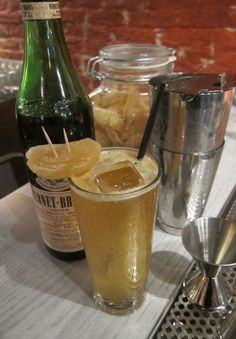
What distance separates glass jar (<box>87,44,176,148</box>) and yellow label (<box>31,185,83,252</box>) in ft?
0.61

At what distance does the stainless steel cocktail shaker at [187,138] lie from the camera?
39 cm

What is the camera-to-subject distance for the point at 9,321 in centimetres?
36

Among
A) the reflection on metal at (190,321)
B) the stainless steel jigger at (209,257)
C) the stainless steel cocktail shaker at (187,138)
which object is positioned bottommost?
the reflection on metal at (190,321)

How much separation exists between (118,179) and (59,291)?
167 millimetres

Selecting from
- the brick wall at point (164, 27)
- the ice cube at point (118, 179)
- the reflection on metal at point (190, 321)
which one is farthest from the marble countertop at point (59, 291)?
the brick wall at point (164, 27)

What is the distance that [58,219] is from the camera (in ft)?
1.30

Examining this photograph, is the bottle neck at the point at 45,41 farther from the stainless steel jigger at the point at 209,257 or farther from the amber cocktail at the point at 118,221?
the stainless steel jigger at the point at 209,257

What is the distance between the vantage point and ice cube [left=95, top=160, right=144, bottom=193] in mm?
317

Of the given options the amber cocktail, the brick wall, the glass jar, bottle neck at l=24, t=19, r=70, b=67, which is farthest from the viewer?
the brick wall

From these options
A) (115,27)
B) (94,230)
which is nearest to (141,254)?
(94,230)

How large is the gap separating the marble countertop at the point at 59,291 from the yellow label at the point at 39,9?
0.29 metres

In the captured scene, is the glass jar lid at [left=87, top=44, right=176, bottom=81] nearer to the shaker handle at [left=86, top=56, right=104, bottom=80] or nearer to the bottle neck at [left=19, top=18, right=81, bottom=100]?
the shaker handle at [left=86, top=56, right=104, bottom=80]

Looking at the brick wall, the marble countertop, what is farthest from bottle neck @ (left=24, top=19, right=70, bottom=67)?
the brick wall

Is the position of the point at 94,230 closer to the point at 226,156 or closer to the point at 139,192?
the point at 139,192
